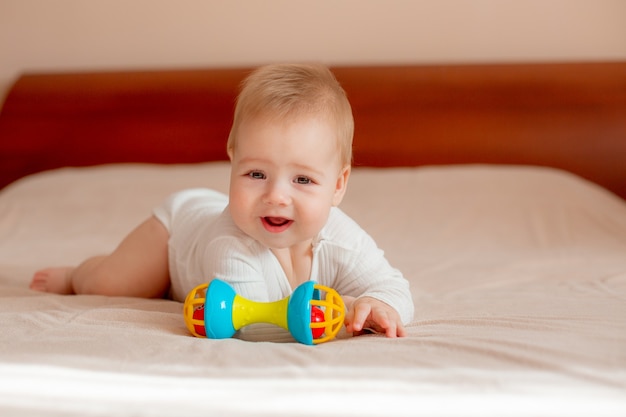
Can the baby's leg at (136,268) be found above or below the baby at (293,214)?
below

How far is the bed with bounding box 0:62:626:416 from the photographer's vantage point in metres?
0.83

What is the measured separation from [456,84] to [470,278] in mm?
1063

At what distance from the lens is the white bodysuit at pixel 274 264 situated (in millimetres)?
1157

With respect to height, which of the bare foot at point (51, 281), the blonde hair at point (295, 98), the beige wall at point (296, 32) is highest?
the beige wall at point (296, 32)

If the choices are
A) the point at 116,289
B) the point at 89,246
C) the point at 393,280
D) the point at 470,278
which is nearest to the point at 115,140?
the point at 89,246

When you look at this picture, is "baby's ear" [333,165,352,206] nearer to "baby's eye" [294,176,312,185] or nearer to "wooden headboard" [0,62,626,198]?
"baby's eye" [294,176,312,185]

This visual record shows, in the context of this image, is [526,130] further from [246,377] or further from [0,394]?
[0,394]

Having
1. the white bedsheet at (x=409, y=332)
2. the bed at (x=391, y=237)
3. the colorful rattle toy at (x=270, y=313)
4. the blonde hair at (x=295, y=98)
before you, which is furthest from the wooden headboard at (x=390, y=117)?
the colorful rattle toy at (x=270, y=313)

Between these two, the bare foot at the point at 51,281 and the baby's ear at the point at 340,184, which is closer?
the baby's ear at the point at 340,184

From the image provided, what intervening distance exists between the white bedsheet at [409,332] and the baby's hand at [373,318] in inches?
1.0

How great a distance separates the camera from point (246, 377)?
0.87 m

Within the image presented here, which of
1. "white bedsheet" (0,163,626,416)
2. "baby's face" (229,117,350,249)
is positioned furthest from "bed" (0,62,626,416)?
"baby's face" (229,117,350,249)

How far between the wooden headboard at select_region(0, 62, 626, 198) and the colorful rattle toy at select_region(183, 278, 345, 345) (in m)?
1.47

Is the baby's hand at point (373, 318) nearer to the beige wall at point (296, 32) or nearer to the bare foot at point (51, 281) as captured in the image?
the bare foot at point (51, 281)
